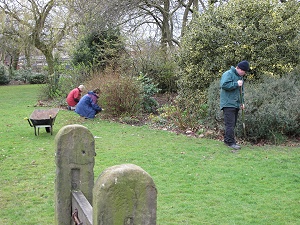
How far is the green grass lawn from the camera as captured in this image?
492 centimetres

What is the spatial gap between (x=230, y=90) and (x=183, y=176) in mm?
2770

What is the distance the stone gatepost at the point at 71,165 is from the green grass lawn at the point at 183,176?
1.92 m

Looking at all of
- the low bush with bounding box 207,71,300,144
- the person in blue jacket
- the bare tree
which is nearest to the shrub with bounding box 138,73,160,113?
the person in blue jacket

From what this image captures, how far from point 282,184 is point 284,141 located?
3249mm

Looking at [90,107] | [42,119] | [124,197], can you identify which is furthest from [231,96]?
[124,197]

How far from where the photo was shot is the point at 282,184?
608 centimetres

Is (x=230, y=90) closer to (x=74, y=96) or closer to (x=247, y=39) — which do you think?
(x=247, y=39)

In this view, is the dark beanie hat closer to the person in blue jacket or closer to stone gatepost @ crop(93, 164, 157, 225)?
the person in blue jacket

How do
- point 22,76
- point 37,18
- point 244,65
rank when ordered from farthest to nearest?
point 22,76
point 37,18
point 244,65

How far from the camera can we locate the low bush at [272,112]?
902 cm

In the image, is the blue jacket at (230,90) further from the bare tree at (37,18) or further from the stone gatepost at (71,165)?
the bare tree at (37,18)

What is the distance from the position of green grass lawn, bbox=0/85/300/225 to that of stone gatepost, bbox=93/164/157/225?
294 centimetres

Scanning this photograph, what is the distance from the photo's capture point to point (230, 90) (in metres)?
8.45

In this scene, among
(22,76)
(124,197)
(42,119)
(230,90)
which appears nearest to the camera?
(124,197)
